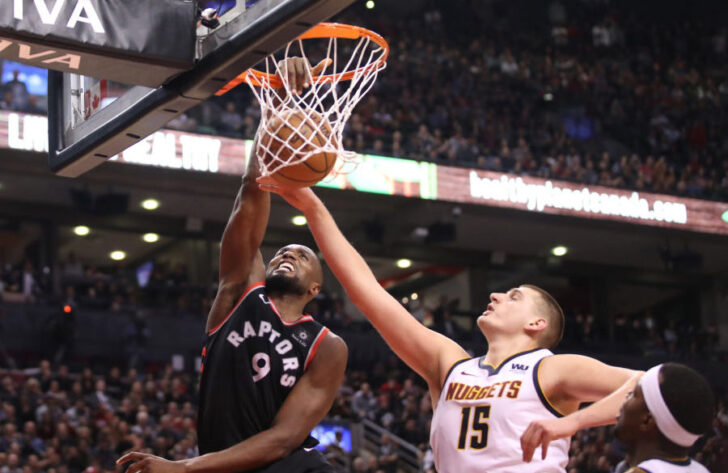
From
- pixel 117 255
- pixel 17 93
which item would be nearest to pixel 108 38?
pixel 17 93

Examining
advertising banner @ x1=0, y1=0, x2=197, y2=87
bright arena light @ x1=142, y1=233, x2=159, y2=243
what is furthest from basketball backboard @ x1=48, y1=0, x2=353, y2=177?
bright arena light @ x1=142, y1=233, x2=159, y2=243

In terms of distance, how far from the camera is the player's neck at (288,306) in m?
4.17

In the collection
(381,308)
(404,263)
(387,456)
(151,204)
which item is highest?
(151,204)

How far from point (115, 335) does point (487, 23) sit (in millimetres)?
13486

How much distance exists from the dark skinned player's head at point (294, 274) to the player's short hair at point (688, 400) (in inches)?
66.7

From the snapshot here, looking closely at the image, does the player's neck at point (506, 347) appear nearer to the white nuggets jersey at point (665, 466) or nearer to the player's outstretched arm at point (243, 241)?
the player's outstretched arm at point (243, 241)

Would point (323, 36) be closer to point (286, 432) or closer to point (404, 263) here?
point (286, 432)

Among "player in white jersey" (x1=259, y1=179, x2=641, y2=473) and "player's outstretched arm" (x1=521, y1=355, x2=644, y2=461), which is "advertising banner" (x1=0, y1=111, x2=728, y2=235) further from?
"player's outstretched arm" (x1=521, y1=355, x2=644, y2=461)

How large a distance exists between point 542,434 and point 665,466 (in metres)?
0.43

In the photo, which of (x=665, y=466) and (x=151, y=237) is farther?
(x=151, y=237)

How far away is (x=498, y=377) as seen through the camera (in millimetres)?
3824

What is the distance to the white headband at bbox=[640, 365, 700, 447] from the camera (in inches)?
113

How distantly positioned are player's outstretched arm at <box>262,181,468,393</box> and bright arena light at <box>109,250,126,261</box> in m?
17.4

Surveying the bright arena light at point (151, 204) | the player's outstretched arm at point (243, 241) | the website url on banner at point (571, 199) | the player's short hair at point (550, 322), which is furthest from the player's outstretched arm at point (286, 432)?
the bright arena light at point (151, 204)
